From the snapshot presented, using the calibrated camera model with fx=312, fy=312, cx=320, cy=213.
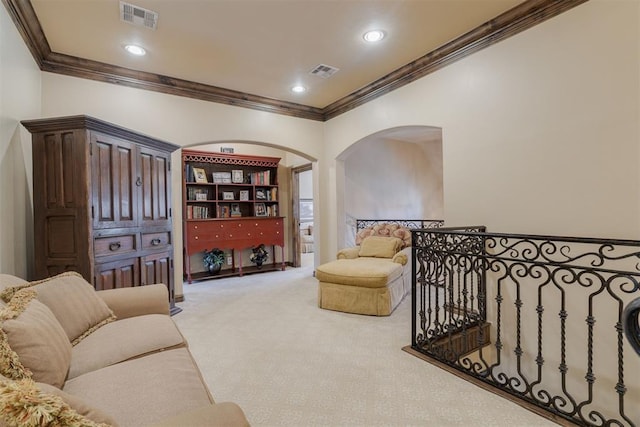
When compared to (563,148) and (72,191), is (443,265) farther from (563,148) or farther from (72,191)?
(72,191)

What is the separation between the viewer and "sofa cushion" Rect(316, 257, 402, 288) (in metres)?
3.27

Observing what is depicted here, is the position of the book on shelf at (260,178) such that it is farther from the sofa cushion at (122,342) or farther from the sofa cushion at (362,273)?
the sofa cushion at (122,342)

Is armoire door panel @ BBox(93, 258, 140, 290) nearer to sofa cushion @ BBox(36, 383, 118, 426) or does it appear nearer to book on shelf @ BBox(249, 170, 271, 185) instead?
sofa cushion @ BBox(36, 383, 118, 426)

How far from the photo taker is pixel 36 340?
3.74ft

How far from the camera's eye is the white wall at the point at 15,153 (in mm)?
2246

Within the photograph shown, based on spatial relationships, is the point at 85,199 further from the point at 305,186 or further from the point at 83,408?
the point at 305,186

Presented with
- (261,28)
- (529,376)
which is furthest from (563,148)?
(261,28)

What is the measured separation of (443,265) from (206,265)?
4262 millimetres

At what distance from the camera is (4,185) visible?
228 cm

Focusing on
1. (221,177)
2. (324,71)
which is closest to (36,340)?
(324,71)

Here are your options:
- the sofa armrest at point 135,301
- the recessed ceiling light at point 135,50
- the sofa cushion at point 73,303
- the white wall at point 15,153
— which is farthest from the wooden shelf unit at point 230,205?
the sofa cushion at point 73,303

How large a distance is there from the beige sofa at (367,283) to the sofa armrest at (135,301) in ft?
5.81

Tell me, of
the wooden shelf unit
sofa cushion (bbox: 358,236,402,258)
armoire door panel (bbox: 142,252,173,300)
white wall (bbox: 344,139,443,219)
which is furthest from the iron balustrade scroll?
the wooden shelf unit

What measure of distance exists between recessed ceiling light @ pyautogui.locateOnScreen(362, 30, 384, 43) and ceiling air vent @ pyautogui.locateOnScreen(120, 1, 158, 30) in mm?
1865
